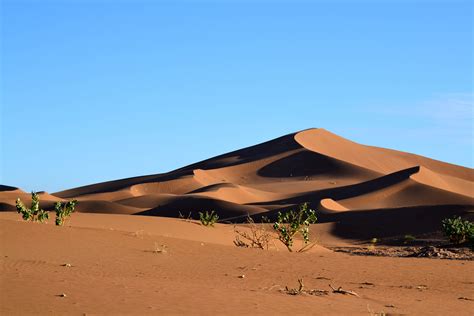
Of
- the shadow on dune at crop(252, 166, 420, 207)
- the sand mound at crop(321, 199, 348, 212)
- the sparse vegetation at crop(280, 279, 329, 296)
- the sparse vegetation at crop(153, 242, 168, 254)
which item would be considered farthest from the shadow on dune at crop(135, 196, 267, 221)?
the sparse vegetation at crop(280, 279, 329, 296)

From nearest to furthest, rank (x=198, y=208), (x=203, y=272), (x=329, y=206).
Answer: (x=203, y=272) < (x=329, y=206) < (x=198, y=208)

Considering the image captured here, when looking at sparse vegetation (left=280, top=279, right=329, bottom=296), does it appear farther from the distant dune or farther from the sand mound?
the sand mound

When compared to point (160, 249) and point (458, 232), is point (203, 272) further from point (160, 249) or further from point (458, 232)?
point (458, 232)

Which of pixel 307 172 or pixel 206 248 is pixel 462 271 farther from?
pixel 307 172

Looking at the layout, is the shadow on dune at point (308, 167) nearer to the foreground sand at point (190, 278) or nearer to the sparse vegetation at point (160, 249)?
the foreground sand at point (190, 278)

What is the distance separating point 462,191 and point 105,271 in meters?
58.3

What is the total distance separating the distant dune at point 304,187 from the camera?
44.6 m

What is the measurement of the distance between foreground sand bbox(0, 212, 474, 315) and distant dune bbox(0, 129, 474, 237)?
20.2m

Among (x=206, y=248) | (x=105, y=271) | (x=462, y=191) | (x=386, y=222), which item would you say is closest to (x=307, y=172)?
(x=462, y=191)

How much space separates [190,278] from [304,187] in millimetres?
55935

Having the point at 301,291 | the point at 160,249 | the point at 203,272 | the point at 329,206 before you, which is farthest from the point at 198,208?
the point at 301,291

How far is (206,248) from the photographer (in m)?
17.8

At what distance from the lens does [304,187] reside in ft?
225

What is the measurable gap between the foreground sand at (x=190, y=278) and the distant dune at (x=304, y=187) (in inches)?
796
